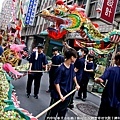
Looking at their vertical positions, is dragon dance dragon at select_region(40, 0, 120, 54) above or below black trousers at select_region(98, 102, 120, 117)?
above

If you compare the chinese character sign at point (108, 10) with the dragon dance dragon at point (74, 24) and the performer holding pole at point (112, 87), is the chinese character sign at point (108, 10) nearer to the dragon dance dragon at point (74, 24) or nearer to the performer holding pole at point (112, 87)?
the dragon dance dragon at point (74, 24)

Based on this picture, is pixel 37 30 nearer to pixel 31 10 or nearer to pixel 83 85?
pixel 31 10

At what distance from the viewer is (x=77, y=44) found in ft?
24.1

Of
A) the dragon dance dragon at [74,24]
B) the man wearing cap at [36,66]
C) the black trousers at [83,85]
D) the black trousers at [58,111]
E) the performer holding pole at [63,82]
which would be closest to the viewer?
the performer holding pole at [63,82]

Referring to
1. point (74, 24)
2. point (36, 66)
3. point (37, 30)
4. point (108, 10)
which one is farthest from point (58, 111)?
point (37, 30)

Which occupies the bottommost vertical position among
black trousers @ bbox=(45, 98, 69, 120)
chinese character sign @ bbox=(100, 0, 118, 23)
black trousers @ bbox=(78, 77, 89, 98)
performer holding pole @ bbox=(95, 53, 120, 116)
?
black trousers @ bbox=(78, 77, 89, 98)

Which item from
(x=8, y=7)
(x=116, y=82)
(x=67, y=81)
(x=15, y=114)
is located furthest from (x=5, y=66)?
(x=8, y=7)

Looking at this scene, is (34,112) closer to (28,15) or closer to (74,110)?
(74,110)

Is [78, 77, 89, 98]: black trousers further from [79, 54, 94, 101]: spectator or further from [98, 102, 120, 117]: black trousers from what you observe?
[98, 102, 120, 117]: black trousers

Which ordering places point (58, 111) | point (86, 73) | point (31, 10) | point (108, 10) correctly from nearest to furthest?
point (58, 111), point (86, 73), point (108, 10), point (31, 10)

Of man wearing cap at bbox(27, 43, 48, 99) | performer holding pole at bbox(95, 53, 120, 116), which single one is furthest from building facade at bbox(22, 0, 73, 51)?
performer holding pole at bbox(95, 53, 120, 116)

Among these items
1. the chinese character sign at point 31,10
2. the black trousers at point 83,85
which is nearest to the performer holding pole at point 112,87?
the black trousers at point 83,85

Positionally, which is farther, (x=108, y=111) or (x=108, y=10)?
(x=108, y=10)

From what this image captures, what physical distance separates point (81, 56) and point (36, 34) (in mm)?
23733
